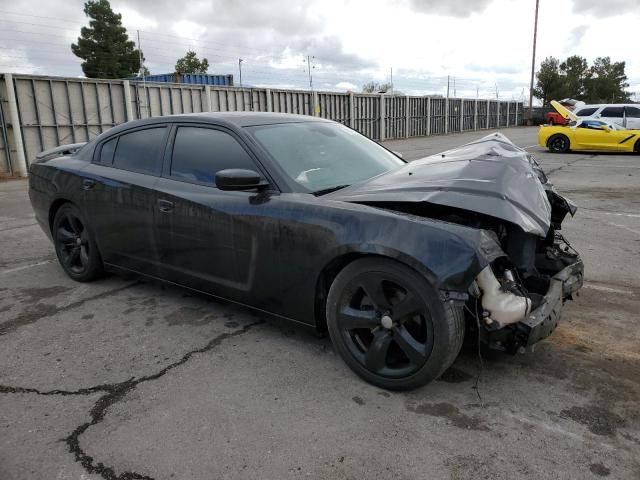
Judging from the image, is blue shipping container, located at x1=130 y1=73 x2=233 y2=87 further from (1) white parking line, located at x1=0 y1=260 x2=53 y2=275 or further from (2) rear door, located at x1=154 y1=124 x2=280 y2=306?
(2) rear door, located at x1=154 y1=124 x2=280 y2=306

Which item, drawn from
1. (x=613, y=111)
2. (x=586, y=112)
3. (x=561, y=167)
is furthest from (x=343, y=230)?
(x=613, y=111)

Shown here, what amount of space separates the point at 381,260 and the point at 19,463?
1.90 meters

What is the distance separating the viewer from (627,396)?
8.55ft

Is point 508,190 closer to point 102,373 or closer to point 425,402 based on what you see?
point 425,402

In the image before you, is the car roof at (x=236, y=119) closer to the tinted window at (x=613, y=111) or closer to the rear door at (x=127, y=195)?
the rear door at (x=127, y=195)

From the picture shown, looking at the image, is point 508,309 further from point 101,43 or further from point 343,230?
point 101,43

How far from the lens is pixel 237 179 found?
2.90m

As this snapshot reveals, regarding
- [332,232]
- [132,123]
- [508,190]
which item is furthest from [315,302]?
[132,123]

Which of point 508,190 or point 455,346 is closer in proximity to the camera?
point 455,346

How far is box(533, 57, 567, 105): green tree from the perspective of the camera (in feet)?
182

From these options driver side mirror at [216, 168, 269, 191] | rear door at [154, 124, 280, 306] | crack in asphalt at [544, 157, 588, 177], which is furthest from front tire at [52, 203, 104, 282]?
crack in asphalt at [544, 157, 588, 177]

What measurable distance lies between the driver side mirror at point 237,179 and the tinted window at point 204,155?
0.27 metres

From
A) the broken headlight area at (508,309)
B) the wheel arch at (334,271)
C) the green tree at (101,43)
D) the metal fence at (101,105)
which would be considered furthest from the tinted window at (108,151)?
the green tree at (101,43)

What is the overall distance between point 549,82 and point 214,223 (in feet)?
202
